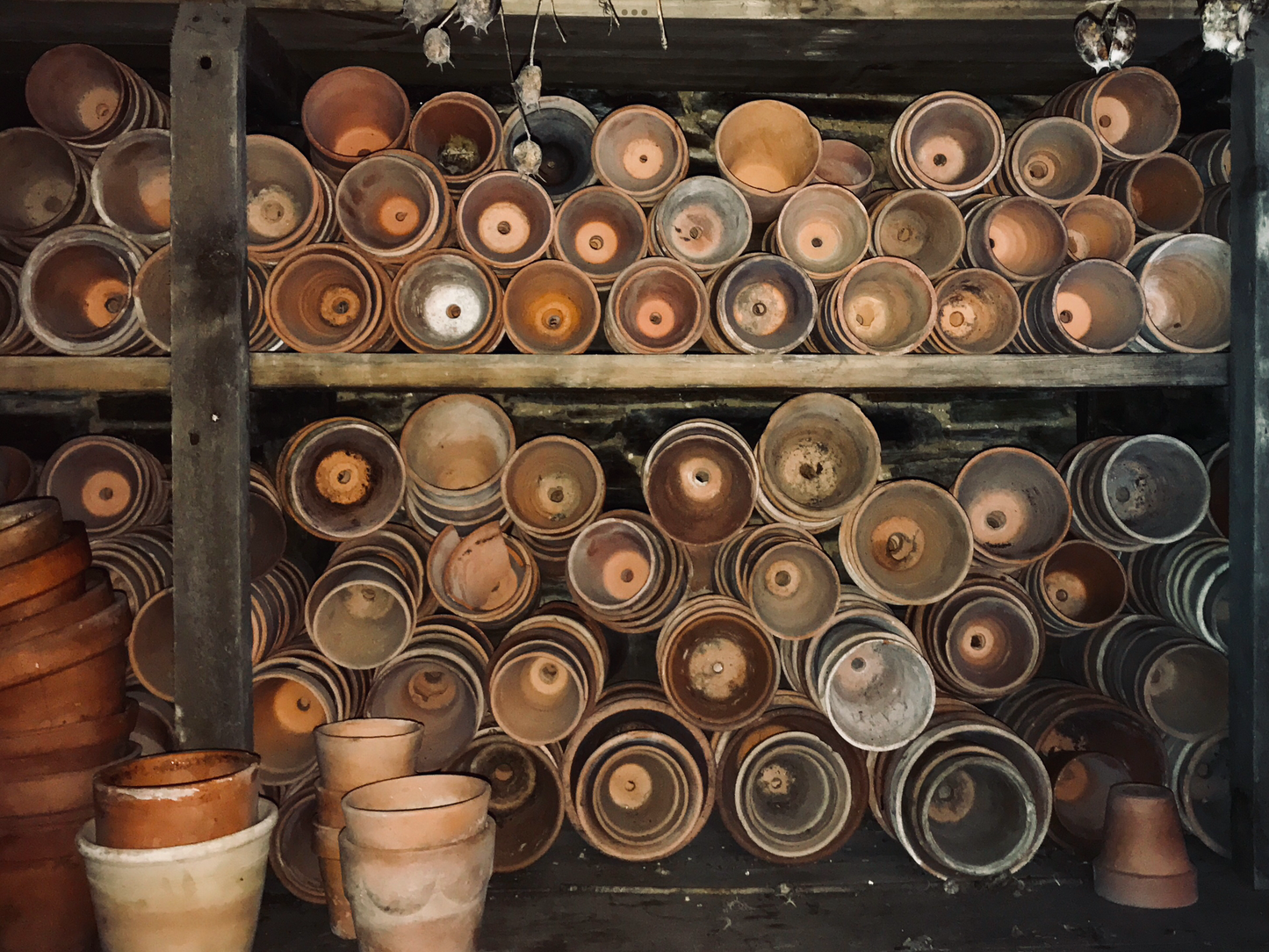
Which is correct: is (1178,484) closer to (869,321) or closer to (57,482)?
(869,321)

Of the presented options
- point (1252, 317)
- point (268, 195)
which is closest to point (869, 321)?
point (1252, 317)

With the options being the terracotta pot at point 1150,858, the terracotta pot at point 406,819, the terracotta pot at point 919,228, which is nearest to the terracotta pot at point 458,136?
the terracotta pot at point 919,228

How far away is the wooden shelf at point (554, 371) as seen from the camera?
2.50 meters

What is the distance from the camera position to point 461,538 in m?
2.82

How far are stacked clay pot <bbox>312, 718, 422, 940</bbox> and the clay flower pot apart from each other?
32cm

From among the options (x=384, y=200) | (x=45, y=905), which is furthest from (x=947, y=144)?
(x=45, y=905)

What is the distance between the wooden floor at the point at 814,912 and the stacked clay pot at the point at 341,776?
0.39ft

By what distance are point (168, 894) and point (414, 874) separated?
1.90ft

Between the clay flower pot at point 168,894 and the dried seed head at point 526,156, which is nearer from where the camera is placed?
the clay flower pot at point 168,894

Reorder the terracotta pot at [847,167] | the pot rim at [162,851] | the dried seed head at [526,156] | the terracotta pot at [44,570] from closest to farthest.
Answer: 1. the pot rim at [162,851]
2. the terracotta pot at [44,570]
3. the dried seed head at [526,156]
4. the terracotta pot at [847,167]

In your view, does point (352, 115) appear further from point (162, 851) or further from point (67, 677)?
point (162, 851)

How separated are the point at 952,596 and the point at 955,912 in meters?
1.03

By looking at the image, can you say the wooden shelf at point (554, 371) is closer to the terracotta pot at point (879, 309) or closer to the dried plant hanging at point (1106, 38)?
the terracotta pot at point (879, 309)

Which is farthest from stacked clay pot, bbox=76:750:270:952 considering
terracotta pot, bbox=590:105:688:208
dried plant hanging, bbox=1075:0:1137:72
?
dried plant hanging, bbox=1075:0:1137:72
